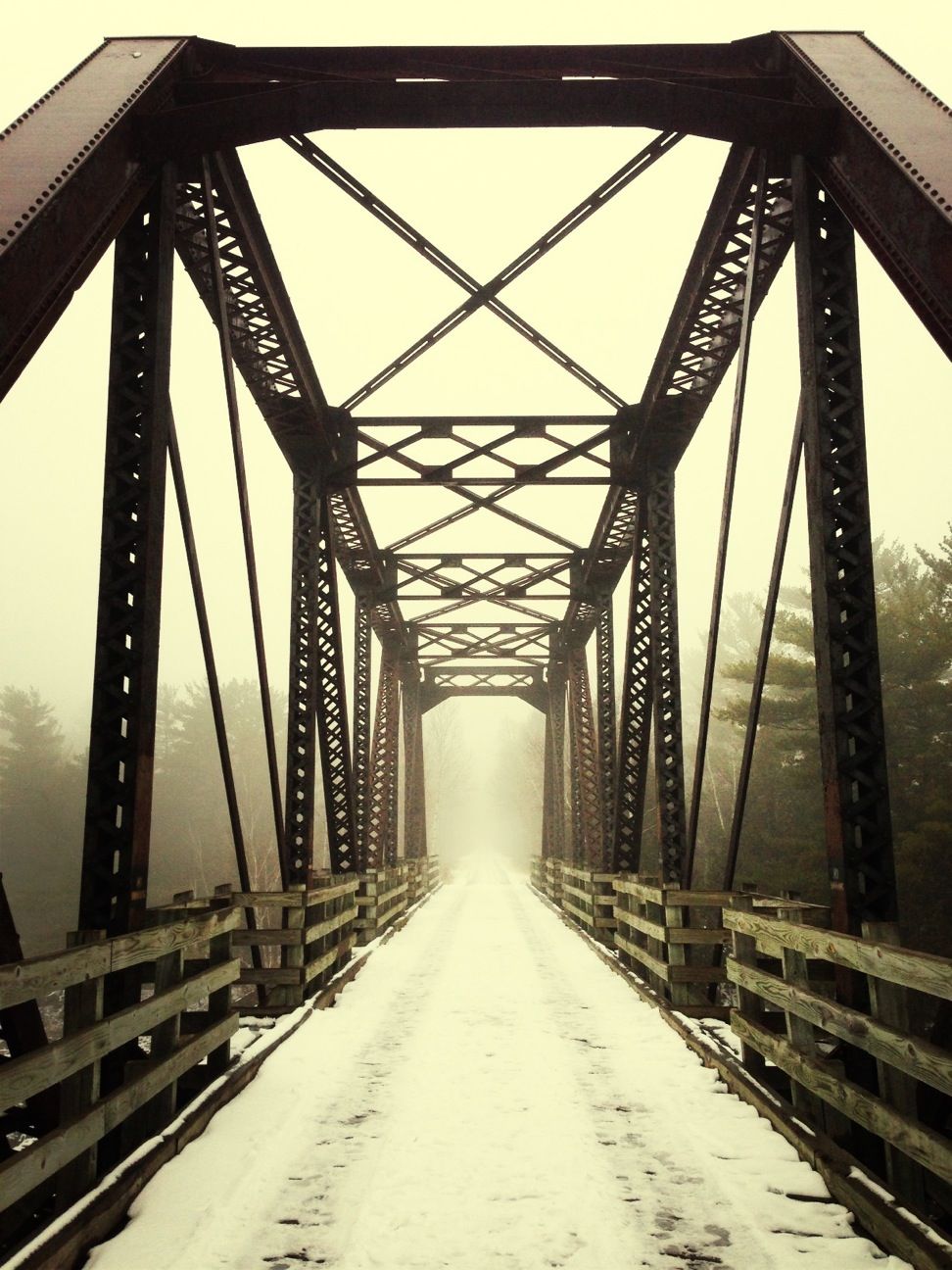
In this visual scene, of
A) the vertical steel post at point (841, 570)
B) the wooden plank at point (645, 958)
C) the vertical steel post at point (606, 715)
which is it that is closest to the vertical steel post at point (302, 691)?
the wooden plank at point (645, 958)

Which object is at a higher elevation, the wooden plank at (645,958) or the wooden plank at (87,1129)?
the wooden plank at (87,1129)

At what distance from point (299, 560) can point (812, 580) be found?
23.6ft

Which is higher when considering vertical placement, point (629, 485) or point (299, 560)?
point (629, 485)

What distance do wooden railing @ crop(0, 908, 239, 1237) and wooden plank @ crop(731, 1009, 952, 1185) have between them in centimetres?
320

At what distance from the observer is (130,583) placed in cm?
557

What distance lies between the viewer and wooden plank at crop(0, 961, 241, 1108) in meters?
3.06

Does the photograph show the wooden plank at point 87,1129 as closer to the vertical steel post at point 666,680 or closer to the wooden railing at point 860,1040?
the wooden railing at point 860,1040

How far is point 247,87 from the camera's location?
695 centimetres

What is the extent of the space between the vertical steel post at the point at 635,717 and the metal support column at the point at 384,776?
24.9 feet

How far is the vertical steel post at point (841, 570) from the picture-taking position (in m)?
5.05

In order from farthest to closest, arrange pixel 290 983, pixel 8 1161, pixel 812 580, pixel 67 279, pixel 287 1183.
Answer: pixel 290 983, pixel 812 580, pixel 67 279, pixel 287 1183, pixel 8 1161

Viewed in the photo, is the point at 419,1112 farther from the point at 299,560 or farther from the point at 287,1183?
the point at 299,560

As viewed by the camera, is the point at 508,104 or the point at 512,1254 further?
the point at 508,104

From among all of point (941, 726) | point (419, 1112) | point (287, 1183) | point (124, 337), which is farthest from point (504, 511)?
point (941, 726)
